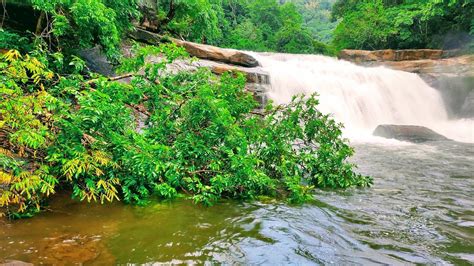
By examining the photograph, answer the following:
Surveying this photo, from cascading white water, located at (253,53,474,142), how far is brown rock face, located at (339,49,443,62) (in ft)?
11.2

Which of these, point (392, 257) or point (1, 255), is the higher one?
point (1, 255)

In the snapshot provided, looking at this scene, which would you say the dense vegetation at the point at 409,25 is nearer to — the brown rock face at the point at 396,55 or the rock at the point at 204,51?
the brown rock face at the point at 396,55

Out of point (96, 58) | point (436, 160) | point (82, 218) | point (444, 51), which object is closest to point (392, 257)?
point (82, 218)

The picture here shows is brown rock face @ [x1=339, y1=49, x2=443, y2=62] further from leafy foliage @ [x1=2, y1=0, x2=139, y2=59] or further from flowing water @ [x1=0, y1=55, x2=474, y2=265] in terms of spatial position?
leafy foliage @ [x1=2, y1=0, x2=139, y2=59]

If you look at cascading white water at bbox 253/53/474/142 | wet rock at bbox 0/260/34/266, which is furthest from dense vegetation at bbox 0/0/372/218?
cascading white water at bbox 253/53/474/142

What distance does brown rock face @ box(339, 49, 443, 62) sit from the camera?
25078 millimetres

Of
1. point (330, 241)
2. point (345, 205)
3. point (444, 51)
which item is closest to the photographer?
point (330, 241)

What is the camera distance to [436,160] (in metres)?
10.5

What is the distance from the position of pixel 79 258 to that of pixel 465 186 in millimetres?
7454

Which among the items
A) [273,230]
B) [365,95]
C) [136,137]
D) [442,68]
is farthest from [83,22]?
[442,68]

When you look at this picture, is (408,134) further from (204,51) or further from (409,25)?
(409,25)

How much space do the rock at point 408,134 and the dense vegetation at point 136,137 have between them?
8.36m

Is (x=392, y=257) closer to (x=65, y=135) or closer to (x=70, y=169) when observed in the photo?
(x=70, y=169)

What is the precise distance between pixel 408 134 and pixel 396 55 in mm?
12638
